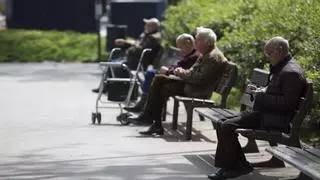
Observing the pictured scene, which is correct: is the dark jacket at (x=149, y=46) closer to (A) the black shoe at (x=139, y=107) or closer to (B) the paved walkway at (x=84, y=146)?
(B) the paved walkway at (x=84, y=146)

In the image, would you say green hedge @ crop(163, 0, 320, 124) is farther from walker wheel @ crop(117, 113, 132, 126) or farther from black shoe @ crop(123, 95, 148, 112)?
walker wheel @ crop(117, 113, 132, 126)

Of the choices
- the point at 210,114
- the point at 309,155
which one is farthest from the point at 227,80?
the point at 309,155

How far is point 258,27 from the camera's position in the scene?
1195 centimetres

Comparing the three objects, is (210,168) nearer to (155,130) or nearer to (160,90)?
(155,130)

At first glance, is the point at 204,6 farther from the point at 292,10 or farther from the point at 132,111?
the point at 292,10

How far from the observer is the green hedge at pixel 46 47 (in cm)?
2450

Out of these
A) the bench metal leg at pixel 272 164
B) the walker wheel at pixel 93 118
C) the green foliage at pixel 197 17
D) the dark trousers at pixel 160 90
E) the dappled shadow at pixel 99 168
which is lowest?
the walker wheel at pixel 93 118

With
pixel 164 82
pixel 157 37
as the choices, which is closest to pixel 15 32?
pixel 157 37

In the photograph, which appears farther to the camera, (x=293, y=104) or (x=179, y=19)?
(x=179, y=19)

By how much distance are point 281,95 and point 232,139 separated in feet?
2.16

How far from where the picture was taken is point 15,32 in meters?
28.0

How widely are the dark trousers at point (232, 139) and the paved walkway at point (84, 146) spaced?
0.27 metres

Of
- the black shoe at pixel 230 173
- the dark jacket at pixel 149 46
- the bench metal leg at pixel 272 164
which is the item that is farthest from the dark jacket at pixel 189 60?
the black shoe at pixel 230 173

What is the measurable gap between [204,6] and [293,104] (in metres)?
9.80
